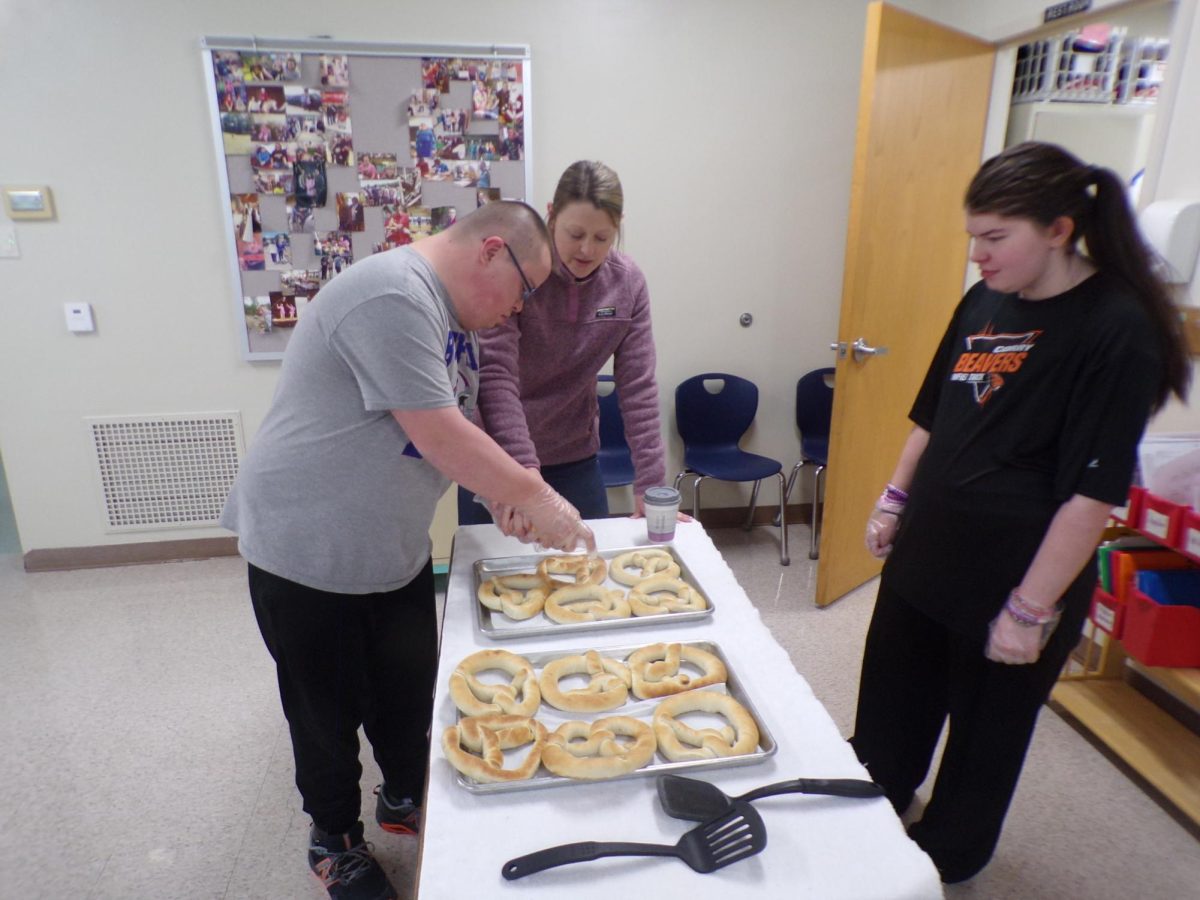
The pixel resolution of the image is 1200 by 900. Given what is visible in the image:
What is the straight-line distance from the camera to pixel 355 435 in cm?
117

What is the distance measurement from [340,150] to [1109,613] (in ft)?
9.71

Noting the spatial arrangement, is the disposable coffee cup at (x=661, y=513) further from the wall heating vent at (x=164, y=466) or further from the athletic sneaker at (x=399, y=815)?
the wall heating vent at (x=164, y=466)

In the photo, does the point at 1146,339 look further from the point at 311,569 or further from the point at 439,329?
the point at 311,569

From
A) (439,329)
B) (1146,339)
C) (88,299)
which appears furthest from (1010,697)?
(88,299)

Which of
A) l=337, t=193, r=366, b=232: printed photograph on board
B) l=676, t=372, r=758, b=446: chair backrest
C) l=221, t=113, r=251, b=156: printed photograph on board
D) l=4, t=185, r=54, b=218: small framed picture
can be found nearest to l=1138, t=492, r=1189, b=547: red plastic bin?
l=676, t=372, r=758, b=446: chair backrest

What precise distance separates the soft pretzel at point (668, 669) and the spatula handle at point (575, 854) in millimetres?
264

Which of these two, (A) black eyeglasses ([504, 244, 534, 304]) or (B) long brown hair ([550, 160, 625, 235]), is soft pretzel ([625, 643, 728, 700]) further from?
(B) long brown hair ([550, 160, 625, 235])

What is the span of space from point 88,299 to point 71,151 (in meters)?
0.54

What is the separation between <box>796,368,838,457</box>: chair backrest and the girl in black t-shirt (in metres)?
1.84

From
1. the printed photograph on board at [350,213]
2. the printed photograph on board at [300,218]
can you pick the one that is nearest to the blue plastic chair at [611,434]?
the printed photograph on board at [350,213]

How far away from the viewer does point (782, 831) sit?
0.82 meters

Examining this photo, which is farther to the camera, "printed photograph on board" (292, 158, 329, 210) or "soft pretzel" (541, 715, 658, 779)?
"printed photograph on board" (292, 158, 329, 210)

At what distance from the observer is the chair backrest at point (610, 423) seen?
3244mm

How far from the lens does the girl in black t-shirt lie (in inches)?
44.4
